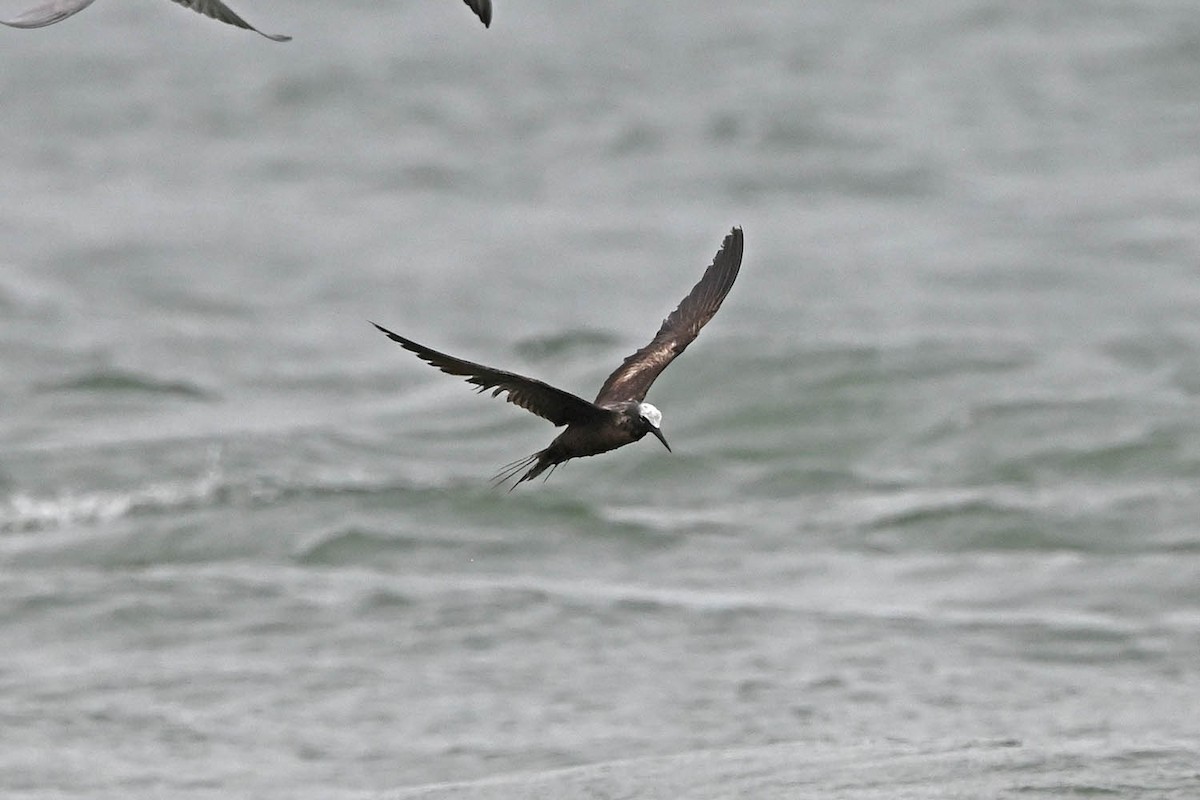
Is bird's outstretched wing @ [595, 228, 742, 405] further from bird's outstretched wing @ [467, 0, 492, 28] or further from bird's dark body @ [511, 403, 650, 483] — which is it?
bird's outstretched wing @ [467, 0, 492, 28]

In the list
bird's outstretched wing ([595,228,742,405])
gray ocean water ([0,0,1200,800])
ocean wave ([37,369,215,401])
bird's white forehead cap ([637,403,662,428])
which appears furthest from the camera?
ocean wave ([37,369,215,401])

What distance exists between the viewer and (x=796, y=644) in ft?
48.1

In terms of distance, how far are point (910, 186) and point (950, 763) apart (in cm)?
1502

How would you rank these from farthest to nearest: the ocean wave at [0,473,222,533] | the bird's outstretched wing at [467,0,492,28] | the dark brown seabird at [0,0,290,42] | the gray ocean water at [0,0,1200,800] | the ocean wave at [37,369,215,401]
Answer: the ocean wave at [37,369,215,401], the ocean wave at [0,473,222,533], the gray ocean water at [0,0,1200,800], the bird's outstretched wing at [467,0,492,28], the dark brown seabird at [0,0,290,42]

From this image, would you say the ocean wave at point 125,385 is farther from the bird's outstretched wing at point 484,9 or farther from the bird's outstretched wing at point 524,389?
the bird's outstretched wing at point 524,389

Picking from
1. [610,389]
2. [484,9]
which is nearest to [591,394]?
[610,389]

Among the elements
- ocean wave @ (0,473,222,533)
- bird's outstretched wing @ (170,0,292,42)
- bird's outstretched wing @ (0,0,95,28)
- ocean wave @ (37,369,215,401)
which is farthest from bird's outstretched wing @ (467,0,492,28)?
ocean wave @ (37,369,215,401)

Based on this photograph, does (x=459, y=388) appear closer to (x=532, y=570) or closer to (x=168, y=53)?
(x=532, y=570)

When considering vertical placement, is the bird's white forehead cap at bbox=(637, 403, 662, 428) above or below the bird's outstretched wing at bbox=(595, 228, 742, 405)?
below

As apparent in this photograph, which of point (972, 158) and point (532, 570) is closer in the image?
point (532, 570)

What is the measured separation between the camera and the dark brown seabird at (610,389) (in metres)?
7.23

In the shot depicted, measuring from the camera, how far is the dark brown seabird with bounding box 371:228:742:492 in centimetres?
723

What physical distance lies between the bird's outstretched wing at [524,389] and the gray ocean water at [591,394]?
4.02m

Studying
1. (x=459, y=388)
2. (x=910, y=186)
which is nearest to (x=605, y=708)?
(x=459, y=388)
